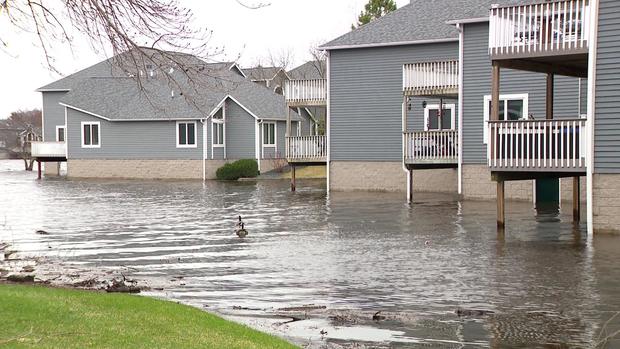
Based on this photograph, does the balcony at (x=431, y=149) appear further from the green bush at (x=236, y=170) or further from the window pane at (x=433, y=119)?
the green bush at (x=236, y=170)

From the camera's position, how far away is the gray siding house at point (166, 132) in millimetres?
54750

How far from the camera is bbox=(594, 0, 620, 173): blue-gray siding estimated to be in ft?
68.3

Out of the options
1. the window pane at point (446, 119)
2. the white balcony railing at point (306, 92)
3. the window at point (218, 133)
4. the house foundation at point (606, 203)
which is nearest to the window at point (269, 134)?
the window at point (218, 133)

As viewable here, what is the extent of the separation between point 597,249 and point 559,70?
25.0 ft

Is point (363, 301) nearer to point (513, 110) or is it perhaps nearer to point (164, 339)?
point (164, 339)

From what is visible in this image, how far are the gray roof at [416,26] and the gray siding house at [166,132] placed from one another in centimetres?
1541

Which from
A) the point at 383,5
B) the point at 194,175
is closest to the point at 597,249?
the point at 194,175

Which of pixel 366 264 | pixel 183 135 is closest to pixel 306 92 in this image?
pixel 183 135

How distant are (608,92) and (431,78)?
13.2 meters

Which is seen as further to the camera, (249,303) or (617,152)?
(617,152)

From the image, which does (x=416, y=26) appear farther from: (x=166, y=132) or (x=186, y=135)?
(x=166, y=132)

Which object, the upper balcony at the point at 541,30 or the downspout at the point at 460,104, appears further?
the downspout at the point at 460,104

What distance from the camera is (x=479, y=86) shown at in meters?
32.4

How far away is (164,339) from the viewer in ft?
30.4
